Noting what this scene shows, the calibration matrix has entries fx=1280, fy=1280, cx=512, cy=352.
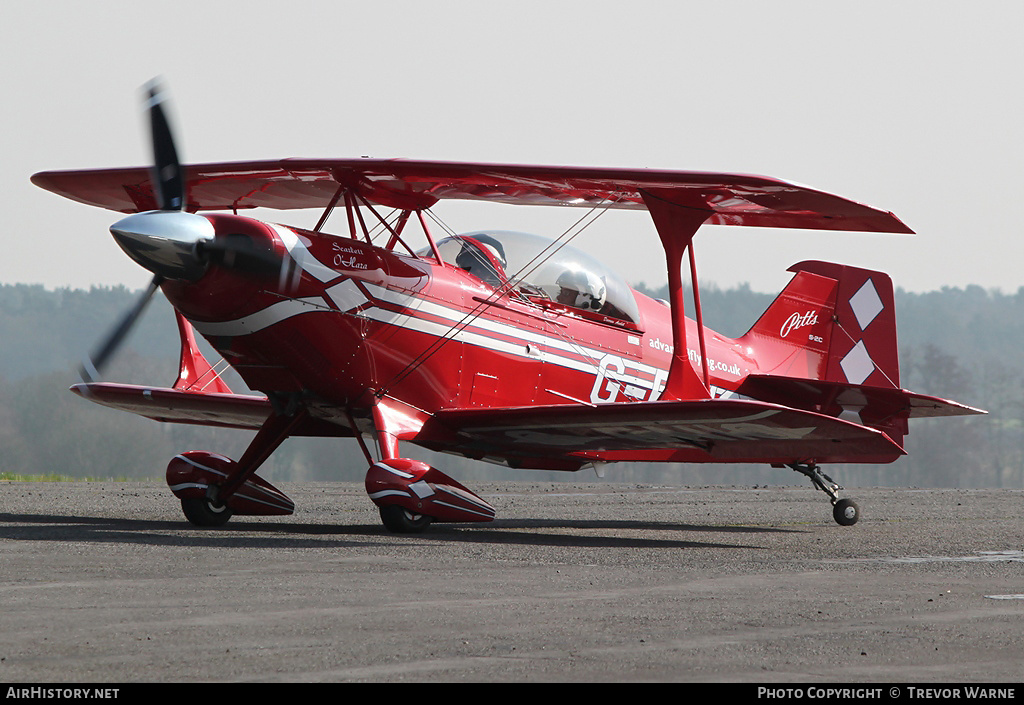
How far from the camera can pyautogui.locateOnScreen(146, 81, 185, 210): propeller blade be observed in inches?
476

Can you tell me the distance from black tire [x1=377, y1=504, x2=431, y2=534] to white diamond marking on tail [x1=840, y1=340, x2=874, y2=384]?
26.9 feet

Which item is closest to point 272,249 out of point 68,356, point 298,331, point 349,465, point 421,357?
point 298,331

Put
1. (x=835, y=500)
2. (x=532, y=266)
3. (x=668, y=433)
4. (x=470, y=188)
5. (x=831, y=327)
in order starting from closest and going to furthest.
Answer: (x=668, y=433), (x=470, y=188), (x=532, y=266), (x=835, y=500), (x=831, y=327)

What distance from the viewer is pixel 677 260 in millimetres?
13273

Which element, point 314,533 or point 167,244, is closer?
point 167,244

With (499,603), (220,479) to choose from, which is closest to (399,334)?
(220,479)

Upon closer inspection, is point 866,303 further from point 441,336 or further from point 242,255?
point 242,255

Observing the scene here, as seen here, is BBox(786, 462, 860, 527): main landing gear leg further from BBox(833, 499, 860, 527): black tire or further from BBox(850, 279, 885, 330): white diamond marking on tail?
BBox(850, 279, 885, 330): white diamond marking on tail

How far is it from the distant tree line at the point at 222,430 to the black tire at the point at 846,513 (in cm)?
7229

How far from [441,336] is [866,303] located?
7341mm

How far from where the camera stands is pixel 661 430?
12.6 metres

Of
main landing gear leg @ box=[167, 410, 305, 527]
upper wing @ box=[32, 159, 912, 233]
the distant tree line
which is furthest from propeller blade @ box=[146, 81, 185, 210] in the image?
the distant tree line

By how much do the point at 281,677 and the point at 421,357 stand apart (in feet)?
28.0

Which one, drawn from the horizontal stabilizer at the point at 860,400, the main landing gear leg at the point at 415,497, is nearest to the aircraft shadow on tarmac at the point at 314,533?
the main landing gear leg at the point at 415,497
